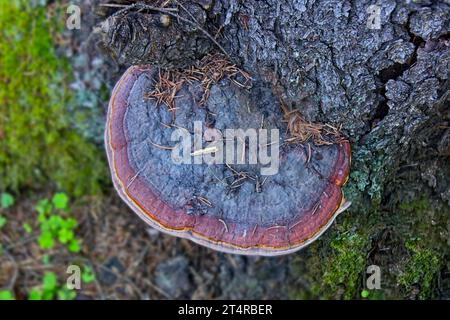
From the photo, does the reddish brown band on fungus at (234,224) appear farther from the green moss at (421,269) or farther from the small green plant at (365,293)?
the small green plant at (365,293)

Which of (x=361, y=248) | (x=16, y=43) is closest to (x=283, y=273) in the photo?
(x=361, y=248)

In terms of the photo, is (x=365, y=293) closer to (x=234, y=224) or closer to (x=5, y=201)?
(x=234, y=224)

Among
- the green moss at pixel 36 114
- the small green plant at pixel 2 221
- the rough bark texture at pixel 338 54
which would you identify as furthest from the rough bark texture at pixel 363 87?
the small green plant at pixel 2 221

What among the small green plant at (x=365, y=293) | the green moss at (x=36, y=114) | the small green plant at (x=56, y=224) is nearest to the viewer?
the small green plant at (x=365, y=293)

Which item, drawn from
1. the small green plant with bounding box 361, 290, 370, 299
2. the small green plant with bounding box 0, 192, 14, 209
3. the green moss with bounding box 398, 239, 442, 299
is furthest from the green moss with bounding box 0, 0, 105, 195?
the green moss with bounding box 398, 239, 442, 299

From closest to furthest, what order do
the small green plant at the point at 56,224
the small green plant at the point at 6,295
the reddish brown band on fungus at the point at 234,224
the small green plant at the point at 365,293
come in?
the reddish brown band on fungus at the point at 234,224, the small green plant at the point at 365,293, the small green plant at the point at 6,295, the small green plant at the point at 56,224
